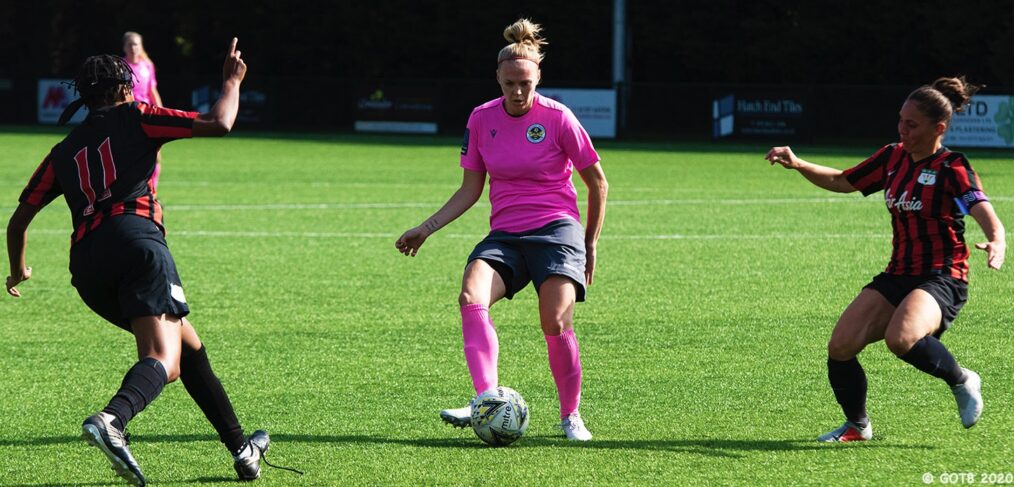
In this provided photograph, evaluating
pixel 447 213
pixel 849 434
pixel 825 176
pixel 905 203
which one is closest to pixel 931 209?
pixel 905 203

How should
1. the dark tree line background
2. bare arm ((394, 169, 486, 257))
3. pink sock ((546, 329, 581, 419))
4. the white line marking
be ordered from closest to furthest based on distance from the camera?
pink sock ((546, 329, 581, 419)) → bare arm ((394, 169, 486, 257)) → the white line marking → the dark tree line background

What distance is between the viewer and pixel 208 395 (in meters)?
5.36

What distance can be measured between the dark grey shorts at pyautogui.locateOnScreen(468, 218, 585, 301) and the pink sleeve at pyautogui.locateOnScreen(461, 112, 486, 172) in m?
0.36

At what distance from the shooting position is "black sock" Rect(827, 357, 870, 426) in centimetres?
597

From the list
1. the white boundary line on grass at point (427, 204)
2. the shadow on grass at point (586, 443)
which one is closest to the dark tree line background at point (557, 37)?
the white boundary line on grass at point (427, 204)

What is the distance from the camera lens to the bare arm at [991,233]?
18.3 feet

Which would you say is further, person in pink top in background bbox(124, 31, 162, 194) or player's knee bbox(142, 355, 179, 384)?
person in pink top in background bbox(124, 31, 162, 194)

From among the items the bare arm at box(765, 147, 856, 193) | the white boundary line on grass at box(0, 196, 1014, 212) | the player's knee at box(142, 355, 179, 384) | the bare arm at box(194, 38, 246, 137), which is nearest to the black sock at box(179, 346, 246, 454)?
the player's knee at box(142, 355, 179, 384)

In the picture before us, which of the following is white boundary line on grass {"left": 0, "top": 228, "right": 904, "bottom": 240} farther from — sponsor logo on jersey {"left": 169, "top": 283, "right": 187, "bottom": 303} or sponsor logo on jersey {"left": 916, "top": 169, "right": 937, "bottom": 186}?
sponsor logo on jersey {"left": 169, "top": 283, "right": 187, "bottom": 303}

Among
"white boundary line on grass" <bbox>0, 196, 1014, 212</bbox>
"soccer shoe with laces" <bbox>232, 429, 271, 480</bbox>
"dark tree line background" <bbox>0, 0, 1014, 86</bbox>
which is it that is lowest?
"dark tree line background" <bbox>0, 0, 1014, 86</bbox>

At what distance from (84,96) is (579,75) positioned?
4344cm

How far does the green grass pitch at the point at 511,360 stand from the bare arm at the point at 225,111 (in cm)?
139

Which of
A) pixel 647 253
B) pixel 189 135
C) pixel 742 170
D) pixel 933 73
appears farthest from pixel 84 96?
pixel 933 73

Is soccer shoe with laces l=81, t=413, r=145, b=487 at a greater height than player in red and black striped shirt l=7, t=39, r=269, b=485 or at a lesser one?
lesser
